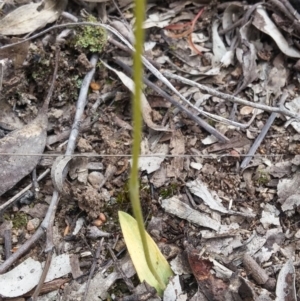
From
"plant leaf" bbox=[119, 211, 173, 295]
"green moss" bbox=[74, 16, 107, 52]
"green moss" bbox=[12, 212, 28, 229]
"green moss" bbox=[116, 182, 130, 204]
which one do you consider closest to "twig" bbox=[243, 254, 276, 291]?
"plant leaf" bbox=[119, 211, 173, 295]

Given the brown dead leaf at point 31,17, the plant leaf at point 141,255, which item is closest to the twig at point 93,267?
the plant leaf at point 141,255

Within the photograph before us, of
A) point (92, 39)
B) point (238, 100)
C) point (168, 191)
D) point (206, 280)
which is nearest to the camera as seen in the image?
point (206, 280)

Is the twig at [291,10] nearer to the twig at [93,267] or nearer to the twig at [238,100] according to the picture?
the twig at [238,100]

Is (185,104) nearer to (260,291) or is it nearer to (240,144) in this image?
(240,144)

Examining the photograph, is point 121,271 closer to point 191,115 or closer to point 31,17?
point 191,115

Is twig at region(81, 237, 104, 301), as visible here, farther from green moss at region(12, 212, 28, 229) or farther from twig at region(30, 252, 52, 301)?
green moss at region(12, 212, 28, 229)

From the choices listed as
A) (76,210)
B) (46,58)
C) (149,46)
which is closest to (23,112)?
(46,58)

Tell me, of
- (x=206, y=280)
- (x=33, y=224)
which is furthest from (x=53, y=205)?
(x=206, y=280)
